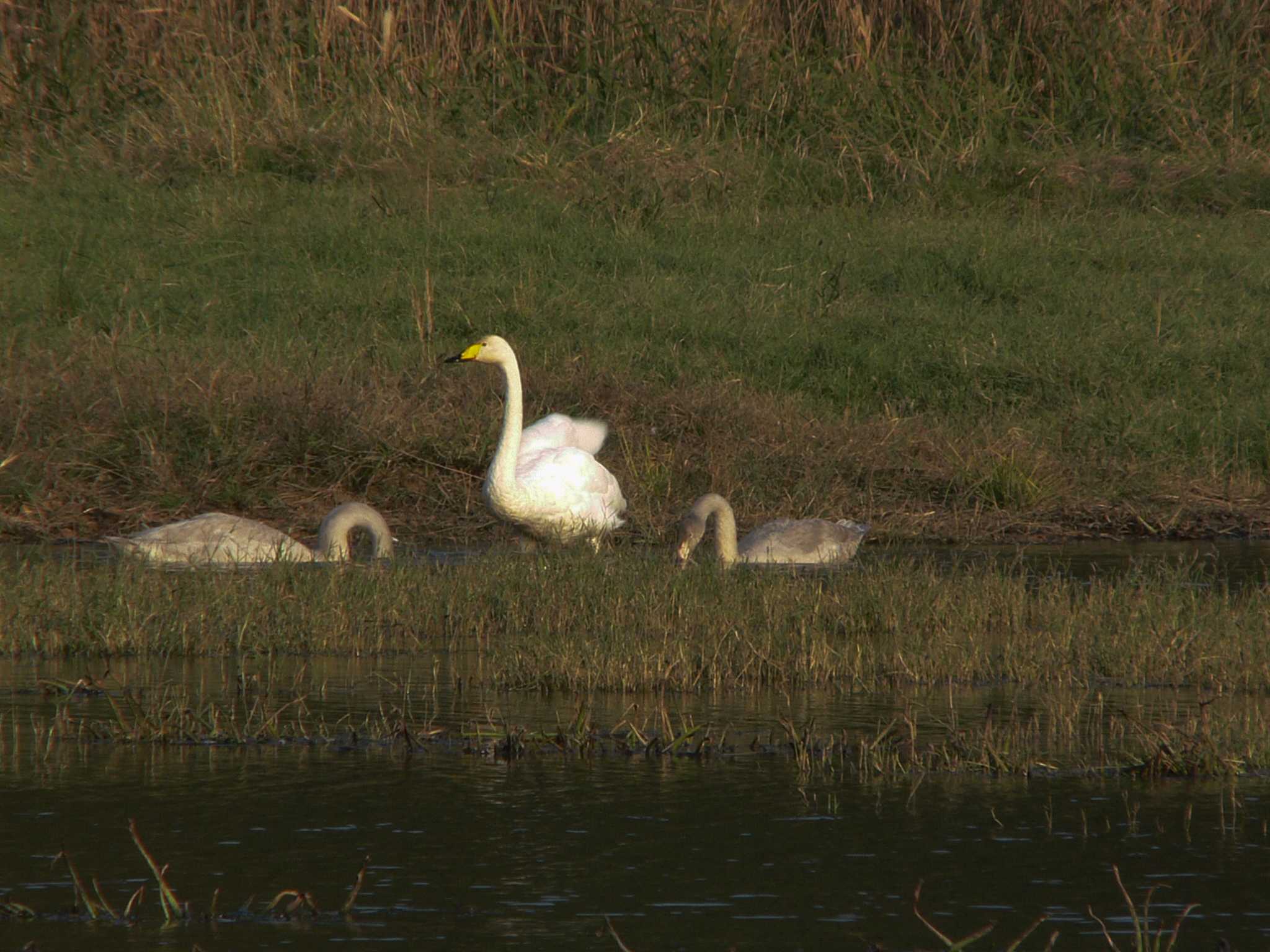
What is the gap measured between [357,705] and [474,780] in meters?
1.13

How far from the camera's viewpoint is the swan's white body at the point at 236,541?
32.9ft

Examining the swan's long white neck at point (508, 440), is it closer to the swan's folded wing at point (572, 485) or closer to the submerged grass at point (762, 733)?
the swan's folded wing at point (572, 485)

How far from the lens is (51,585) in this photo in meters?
8.38

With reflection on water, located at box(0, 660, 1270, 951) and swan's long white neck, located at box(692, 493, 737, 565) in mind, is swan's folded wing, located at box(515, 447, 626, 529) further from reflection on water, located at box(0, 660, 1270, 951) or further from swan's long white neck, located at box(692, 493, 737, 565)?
reflection on water, located at box(0, 660, 1270, 951)

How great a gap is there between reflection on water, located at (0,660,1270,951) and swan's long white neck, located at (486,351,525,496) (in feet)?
15.2

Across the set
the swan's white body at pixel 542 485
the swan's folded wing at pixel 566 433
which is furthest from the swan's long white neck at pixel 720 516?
the swan's folded wing at pixel 566 433

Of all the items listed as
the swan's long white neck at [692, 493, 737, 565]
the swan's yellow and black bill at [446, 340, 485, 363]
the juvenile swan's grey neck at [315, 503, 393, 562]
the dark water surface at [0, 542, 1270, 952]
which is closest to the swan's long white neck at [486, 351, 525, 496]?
the swan's yellow and black bill at [446, 340, 485, 363]

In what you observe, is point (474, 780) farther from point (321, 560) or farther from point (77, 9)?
point (77, 9)

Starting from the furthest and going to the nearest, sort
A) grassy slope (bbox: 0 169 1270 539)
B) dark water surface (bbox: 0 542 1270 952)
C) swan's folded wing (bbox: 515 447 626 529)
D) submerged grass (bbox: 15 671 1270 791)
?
grassy slope (bbox: 0 169 1270 539)
swan's folded wing (bbox: 515 447 626 529)
submerged grass (bbox: 15 671 1270 791)
dark water surface (bbox: 0 542 1270 952)

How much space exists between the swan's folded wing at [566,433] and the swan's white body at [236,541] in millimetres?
1576

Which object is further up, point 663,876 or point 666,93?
point 666,93

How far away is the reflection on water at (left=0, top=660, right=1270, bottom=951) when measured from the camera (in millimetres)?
4410

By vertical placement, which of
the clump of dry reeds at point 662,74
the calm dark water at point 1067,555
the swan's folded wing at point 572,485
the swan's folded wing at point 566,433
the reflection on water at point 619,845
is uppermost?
the clump of dry reeds at point 662,74

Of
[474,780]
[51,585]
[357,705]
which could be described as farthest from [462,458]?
[474,780]
